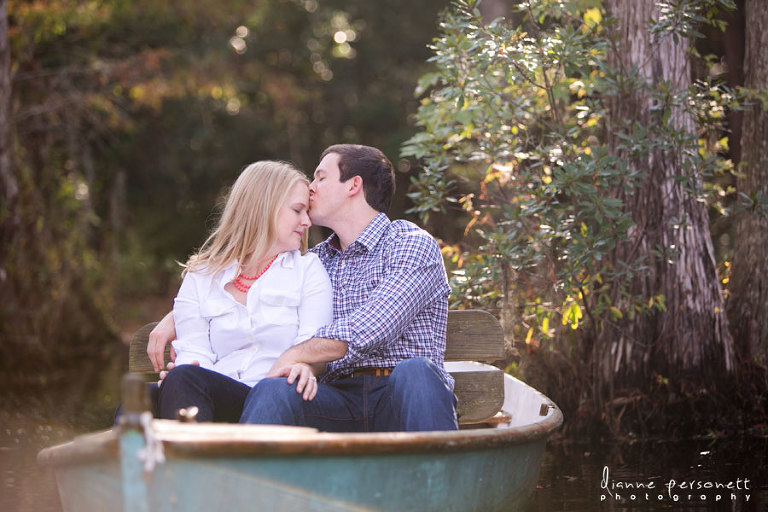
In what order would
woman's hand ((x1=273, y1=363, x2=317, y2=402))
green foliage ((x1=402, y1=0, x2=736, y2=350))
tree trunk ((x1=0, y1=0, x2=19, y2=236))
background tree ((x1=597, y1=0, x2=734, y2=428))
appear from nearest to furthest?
woman's hand ((x1=273, y1=363, x2=317, y2=402)), green foliage ((x1=402, y1=0, x2=736, y2=350)), background tree ((x1=597, y1=0, x2=734, y2=428)), tree trunk ((x1=0, y1=0, x2=19, y2=236))

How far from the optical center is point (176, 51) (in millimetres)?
15750

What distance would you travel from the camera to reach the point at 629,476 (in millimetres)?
4867

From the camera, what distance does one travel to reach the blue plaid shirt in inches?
139

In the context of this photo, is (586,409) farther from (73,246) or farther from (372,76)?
(372,76)

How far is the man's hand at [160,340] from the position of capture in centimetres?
379

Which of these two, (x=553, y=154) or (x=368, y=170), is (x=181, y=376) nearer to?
(x=368, y=170)

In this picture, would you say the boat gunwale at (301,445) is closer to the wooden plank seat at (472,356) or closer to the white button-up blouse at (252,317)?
the white button-up blouse at (252,317)

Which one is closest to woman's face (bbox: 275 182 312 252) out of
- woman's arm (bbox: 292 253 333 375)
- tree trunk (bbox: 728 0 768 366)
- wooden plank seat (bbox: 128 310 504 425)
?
woman's arm (bbox: 292 253 333 375)

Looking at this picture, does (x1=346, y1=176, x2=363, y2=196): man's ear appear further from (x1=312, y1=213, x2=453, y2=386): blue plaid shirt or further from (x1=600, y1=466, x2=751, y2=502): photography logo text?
(x1=600, y1=466, x2=751, y2=502): photography logo text

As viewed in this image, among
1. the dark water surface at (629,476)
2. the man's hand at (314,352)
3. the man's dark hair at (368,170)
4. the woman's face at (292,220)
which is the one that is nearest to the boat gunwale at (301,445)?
the man's hand at (314,352)

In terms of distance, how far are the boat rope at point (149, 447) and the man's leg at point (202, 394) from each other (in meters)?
0.72

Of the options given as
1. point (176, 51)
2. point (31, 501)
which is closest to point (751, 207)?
point (31, 501)

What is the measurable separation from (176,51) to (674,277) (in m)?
11.5

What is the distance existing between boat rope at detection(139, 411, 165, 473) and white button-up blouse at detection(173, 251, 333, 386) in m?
1.06
